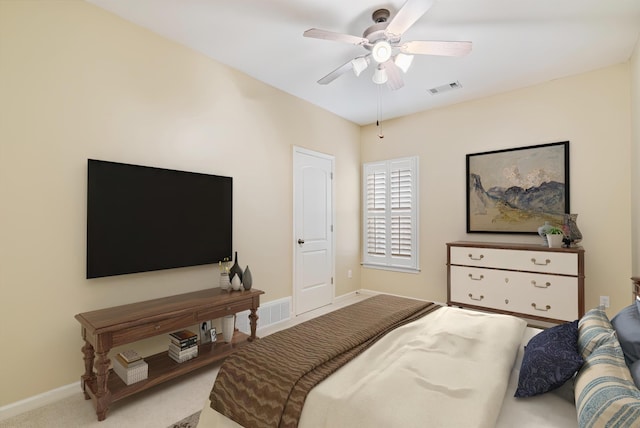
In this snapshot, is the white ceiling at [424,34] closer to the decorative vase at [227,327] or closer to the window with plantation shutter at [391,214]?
the window with plantation shutter at [391,214]

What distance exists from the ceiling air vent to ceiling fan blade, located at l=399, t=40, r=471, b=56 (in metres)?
1.46

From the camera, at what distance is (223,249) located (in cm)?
323

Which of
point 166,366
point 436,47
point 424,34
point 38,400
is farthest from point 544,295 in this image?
point 38,400

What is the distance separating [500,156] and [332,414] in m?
3.87

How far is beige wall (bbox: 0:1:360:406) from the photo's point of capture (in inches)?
82.7

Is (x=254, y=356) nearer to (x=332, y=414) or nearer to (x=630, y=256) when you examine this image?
(x=332, y=414)

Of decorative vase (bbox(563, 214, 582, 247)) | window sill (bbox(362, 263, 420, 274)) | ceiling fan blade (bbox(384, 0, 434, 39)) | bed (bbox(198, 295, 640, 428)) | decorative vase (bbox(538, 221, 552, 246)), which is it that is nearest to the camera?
bed (bbox(198, 295, 640, 428))

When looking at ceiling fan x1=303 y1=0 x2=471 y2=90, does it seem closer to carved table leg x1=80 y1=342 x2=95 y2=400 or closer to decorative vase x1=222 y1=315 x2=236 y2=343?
decorative vase x1=222 y1=315 x2=236 y2=343

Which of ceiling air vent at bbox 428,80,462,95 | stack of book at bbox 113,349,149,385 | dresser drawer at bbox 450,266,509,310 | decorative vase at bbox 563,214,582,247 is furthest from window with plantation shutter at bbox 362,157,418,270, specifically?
stack of book at bbox 113,349,149,385

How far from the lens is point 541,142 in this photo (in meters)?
3.74

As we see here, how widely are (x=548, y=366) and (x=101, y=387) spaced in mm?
2526

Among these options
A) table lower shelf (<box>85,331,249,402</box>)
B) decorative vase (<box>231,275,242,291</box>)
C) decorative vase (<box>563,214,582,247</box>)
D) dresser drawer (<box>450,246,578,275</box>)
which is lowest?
table lower shelf (<box>85,331,249,402</box>)

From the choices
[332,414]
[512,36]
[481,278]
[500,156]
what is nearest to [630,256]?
[481,278]

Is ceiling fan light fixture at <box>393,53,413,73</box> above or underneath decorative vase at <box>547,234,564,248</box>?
above
